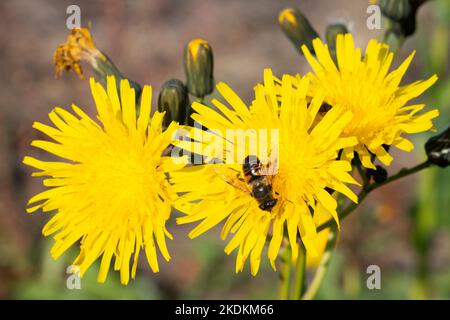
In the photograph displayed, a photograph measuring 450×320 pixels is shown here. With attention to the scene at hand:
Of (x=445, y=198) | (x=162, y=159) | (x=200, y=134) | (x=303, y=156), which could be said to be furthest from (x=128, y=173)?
(x=445, y=198)

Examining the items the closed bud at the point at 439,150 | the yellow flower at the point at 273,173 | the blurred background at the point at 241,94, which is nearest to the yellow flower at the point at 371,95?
the yellow flower at the point at 273,173

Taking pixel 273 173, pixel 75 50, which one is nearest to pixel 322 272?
pixel 273 173

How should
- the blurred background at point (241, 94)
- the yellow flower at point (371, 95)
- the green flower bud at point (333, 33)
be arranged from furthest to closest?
the blurred background at point (241, 94) < the green flower bud at point (333, 33) < the yellow flower at point (371, 95)

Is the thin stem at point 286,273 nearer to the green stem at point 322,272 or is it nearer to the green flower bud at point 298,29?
the green stem at point 322,272

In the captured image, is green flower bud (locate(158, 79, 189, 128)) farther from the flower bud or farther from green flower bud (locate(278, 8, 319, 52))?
green flower bud (locate(278, 8, 319, 52))

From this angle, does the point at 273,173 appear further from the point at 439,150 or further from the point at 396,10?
the point at 396,10

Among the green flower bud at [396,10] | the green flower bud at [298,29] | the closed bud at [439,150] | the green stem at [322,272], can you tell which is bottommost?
the green stem at [322,272]

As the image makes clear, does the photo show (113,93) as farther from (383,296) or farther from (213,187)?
(383,296)
